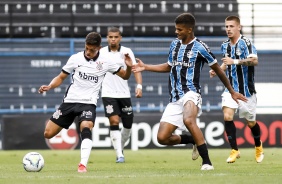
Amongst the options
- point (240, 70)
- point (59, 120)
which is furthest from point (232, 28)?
point (59, 120)

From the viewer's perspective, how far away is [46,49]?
72.0 ft

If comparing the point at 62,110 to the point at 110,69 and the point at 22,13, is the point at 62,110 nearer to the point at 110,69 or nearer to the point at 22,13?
the point at 110,69

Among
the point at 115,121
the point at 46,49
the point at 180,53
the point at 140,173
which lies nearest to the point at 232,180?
the point at 140,173

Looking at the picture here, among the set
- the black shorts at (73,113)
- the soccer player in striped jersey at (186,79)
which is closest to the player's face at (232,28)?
the soccer player in striped jersey at (186,79)

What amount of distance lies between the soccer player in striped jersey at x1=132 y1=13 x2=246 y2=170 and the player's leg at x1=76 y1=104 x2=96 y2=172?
92 cm

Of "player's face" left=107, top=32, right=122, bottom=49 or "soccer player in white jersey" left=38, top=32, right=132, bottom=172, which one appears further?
"player's face" left=107, top=32, right=122, bottom=49

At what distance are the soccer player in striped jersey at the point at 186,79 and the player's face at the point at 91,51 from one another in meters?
0.74

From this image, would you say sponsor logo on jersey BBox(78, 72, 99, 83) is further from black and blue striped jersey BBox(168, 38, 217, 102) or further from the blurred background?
the blurred background

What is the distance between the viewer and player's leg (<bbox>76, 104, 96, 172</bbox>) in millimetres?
10859

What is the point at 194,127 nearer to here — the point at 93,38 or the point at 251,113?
the point at 93,38

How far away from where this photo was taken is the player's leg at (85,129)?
10859mm

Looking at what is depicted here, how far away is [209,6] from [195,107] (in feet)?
42.2

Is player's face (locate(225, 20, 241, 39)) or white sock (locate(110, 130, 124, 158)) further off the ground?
player's face (locate(225, 20, 241, 39))

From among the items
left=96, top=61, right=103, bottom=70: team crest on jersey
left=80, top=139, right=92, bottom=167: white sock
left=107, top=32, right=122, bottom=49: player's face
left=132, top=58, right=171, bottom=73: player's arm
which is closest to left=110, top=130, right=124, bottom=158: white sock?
left=107, top=32, right=122, bottom=49: player's face
